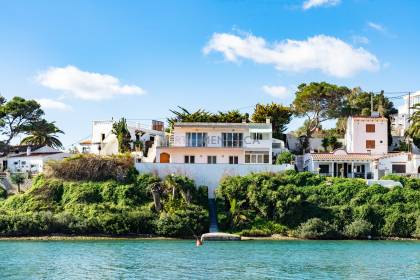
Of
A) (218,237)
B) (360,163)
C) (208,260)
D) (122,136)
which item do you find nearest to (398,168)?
(360,163)

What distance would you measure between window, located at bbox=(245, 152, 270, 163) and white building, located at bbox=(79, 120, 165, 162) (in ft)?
31.4

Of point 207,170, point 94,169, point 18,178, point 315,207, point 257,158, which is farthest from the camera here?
point 257,158

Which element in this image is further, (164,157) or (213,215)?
(164,157)

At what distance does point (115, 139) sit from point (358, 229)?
103ft

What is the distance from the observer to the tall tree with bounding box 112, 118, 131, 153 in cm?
7369

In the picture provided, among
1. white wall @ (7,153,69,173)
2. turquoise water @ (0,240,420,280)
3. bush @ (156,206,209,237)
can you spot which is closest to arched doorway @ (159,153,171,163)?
bush @ (156,206,209,237)

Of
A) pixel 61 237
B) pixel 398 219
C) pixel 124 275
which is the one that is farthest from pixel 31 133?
pixel 124 275

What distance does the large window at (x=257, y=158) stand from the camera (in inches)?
2717

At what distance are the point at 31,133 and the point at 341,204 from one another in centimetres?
4479

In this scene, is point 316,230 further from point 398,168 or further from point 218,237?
point 398,168

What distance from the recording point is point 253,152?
227 ft

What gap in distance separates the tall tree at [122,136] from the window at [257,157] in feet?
44.1

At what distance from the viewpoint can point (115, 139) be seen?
7694cm

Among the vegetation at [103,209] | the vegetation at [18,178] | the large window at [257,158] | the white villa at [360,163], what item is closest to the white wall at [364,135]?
the white villa at [360,163]
